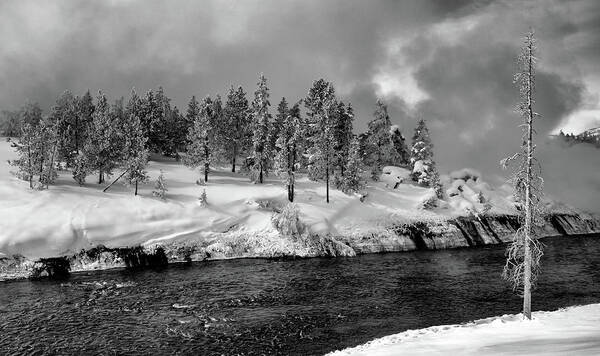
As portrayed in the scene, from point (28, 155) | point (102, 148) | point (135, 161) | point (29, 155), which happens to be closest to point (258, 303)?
point (135, 161)

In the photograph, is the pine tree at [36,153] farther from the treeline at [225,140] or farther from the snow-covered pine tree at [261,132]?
the snow-covered pine tree at [261,132]

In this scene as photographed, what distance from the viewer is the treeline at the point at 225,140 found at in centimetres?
5772

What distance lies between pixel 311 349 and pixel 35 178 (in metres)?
49.1

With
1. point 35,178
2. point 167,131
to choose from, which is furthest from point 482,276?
point 167,131

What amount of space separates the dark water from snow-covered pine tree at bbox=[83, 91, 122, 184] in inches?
916

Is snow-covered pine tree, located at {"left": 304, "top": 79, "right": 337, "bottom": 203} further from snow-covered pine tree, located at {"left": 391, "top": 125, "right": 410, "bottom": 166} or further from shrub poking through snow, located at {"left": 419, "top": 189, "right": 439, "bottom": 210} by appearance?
snow-covered pine tree, located at {"left": 391, "top": 125, "right": 410, "bottom": 166}

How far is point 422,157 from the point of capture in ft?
270

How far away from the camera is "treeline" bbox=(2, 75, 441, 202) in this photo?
57719 millimetres

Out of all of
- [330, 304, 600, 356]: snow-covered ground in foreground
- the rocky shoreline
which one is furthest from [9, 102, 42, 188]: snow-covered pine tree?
[330, 304, 600, 356]: snow-covered ground in foreground

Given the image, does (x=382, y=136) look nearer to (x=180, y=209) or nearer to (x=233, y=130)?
(x=233, y=130)

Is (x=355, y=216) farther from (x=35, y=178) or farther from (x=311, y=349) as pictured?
(x=35, y=178)

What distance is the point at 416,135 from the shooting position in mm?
83625

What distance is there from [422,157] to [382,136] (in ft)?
41.3

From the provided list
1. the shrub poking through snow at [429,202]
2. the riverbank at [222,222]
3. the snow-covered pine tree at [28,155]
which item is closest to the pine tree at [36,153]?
the snow-covered pine tree at [28,155]
